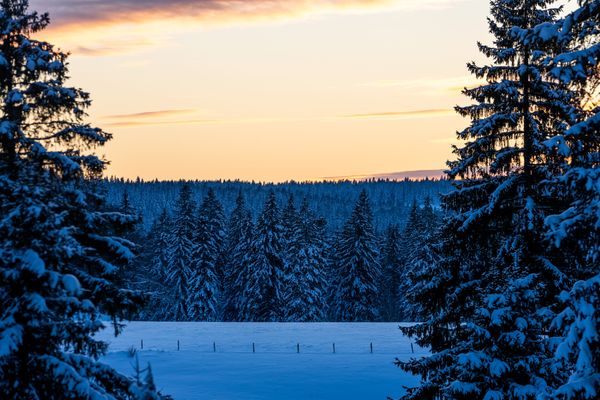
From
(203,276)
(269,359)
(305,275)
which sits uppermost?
(203,276)

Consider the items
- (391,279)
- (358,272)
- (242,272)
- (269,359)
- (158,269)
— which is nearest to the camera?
(269,359)

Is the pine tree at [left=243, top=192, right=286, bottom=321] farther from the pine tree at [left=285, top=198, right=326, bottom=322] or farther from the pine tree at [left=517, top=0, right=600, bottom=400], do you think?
the pine tree at [left=517, top=0, right=600, bottom=400]

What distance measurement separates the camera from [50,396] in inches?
453

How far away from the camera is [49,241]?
37.3ft

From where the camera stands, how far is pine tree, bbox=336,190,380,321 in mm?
71062

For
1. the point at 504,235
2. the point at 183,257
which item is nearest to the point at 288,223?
the point at 183,257

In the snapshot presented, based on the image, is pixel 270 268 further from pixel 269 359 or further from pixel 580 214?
pixel 580 214

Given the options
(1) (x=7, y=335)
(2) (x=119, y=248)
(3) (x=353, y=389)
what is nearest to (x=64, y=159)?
(2) (x=119, y=248)

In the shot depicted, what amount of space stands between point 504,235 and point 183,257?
59.6 meters

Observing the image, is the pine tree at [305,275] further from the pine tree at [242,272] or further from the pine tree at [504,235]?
the pine tree at [504,235]

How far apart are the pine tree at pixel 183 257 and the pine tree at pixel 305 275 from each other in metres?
10.5

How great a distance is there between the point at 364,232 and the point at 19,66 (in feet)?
193

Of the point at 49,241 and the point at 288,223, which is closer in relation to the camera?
the point at 49,241

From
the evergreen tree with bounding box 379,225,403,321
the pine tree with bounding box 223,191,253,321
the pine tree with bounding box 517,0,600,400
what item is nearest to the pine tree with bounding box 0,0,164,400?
the pine tree with bounding box 517,0,600,400
